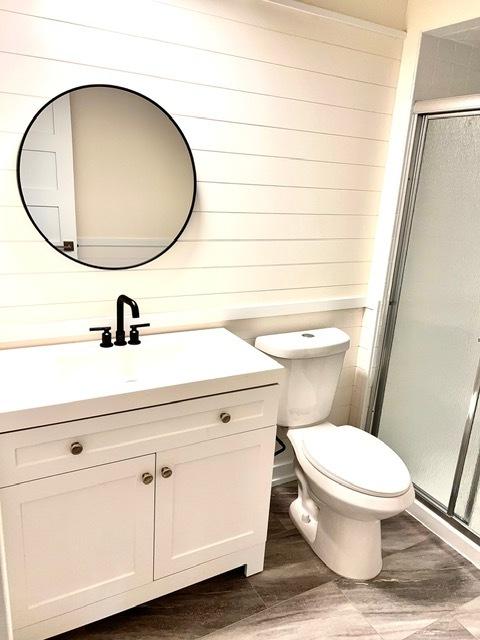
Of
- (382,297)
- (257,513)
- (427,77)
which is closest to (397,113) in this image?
(427,77)

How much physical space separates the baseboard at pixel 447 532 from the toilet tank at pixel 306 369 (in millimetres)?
660

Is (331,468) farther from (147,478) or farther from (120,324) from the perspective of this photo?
(120,324)

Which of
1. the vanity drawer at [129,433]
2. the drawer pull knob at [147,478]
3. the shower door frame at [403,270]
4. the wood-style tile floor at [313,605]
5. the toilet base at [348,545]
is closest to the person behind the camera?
the vanity drawer at [129,433]

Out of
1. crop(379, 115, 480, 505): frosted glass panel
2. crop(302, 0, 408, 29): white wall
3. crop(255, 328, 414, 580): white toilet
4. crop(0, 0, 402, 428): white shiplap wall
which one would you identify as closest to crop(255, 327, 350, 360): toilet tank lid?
crop(255, 328, 414, 580): white toilet

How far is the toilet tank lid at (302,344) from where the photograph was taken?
1.98 metres

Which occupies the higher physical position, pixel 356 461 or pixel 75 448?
pixel 75 448

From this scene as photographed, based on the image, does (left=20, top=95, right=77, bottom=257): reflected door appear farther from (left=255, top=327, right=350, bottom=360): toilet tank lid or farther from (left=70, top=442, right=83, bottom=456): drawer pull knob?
(left=255, top=327, right=350, bottom=360): toilet tank lid

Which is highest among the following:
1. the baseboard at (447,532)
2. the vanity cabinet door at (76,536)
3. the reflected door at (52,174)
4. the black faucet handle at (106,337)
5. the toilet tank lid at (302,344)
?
the reflected door at (52,174)

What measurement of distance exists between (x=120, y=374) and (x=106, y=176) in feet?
2.23

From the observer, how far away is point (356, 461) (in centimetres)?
187

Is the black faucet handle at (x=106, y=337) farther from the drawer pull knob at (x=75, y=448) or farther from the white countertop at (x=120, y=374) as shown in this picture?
the drawer pull knob at (x=75, y=448)

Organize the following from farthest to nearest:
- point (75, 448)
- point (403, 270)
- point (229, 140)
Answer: point (403, 270), point (229, 140), point (75, 448)

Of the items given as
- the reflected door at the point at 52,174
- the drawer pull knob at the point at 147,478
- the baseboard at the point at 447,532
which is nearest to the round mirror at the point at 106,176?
the reflected door at the point at 52,174

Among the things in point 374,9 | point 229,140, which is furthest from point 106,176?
point 374,9
